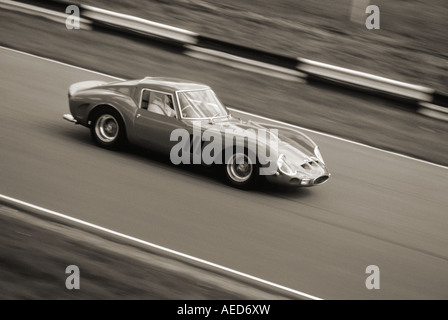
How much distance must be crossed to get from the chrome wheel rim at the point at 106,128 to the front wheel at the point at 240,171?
1789 millimetres

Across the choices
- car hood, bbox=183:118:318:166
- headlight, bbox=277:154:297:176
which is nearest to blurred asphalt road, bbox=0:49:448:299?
headlight, bbox=277:154:297:176

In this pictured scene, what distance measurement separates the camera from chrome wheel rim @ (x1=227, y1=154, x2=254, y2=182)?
8305 mm

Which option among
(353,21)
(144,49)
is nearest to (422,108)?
(353,21)

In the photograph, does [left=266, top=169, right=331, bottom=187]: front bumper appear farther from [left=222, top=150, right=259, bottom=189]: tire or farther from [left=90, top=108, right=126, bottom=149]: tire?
[left=90, top=108, right=126, bottom=149]: tire

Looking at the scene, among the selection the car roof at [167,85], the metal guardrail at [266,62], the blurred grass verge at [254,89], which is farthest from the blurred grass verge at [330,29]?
the car roof at [167,85]

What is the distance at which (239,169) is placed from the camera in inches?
332

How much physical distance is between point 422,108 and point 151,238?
6.96 m

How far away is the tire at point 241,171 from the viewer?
8250mm

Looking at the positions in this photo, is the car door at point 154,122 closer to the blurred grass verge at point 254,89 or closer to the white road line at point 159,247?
the white road line at point 159,247

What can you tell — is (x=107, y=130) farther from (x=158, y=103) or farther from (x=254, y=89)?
(x=254, y=89)

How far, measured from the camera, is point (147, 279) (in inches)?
233

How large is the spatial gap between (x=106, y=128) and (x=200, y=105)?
1.44m

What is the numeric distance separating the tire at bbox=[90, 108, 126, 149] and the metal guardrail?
4.60 m

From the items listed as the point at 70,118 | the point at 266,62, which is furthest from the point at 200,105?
the point at 266,62
